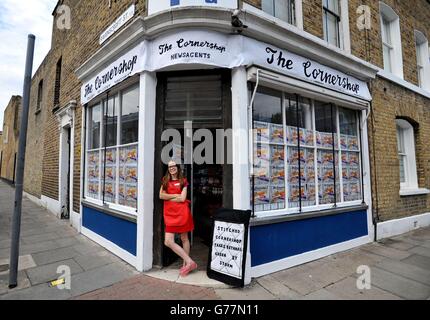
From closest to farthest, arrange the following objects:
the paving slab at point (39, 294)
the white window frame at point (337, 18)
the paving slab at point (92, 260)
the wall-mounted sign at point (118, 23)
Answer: the paving slab at point (39, 294)
the paving slab at point (92, 260)
the wall-mounted sign at point (118, 23)
the white window frame at point (337, 18)

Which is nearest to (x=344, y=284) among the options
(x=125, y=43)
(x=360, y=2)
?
(x=125, y=43)

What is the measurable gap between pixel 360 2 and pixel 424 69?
175 inches

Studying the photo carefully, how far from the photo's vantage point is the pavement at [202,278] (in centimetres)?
328

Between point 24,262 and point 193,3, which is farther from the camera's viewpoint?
point 24,262

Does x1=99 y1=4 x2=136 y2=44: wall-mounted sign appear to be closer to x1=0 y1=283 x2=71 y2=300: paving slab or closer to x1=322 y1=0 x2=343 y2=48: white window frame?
x1=322 y1=0 x2=343 y2=48: white window frame

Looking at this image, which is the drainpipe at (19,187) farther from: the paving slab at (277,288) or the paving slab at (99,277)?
the paving slab at (277,288)

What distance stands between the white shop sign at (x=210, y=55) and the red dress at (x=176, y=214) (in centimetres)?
193

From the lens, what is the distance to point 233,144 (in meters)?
3.89

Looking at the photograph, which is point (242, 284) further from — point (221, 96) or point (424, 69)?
point (424, 69)

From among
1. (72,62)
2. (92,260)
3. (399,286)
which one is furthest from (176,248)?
(72,62)

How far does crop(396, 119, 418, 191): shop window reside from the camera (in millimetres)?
7738

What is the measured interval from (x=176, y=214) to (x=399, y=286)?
3454mm

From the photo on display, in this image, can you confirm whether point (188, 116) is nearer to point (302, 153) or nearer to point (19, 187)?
point (302, 153)

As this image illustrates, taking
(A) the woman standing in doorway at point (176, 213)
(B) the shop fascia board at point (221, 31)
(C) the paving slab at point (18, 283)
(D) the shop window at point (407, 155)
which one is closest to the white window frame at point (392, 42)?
(D) the shop window at point (407, 155)
